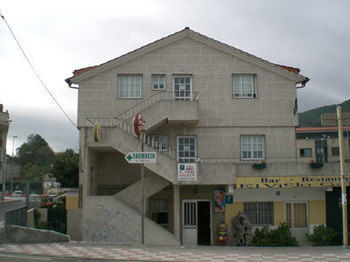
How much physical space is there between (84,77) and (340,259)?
15.0 m

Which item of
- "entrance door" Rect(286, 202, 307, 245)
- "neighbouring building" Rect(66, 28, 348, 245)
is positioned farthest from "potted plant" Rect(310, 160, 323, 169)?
"entrance door" Rect(286, 202, 307, 245)

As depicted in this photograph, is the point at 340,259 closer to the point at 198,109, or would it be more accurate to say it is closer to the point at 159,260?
the point at 159,260

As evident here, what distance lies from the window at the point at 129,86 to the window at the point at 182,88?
2.06m

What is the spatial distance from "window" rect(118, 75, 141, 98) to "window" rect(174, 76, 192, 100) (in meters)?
2.06

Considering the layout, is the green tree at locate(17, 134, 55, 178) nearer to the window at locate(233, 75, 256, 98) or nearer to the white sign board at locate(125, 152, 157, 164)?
the window at locate(233, 75, 256, 98)

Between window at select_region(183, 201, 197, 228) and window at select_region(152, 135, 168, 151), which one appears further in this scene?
window at select_region(152, 135, 168, 151)

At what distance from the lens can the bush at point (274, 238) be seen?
17.5 m

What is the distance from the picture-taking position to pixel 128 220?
53.5ft

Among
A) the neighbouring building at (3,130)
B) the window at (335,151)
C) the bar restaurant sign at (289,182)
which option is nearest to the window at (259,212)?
the bar restaurant sign at (289,182)

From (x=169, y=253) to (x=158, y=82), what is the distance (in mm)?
9721

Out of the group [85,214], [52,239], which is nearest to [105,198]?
[85,214]

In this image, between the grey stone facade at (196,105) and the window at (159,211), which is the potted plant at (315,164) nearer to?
the grey stone facade at (196,105)

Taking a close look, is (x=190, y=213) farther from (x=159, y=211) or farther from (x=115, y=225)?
(x=115, y=225)

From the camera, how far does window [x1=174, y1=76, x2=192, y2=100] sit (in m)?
20.2
